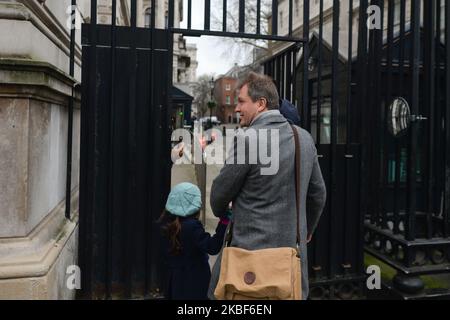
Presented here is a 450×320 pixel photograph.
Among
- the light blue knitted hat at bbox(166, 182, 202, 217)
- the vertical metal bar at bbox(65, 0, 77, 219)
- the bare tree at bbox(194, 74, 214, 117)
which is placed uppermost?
the bare tree at bbox(194, 74, 214, 117)

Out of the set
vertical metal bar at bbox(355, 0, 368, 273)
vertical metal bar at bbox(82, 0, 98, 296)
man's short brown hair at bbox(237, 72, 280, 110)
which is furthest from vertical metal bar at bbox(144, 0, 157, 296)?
vertical metal bar at bbox(355, 0, 368, 273)

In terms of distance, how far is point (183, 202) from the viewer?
313 cm

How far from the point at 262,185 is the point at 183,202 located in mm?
742

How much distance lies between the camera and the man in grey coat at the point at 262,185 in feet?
8.64

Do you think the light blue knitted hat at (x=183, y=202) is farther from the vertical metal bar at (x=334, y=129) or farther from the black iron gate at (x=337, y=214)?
the vertical metal bar at (x=334, y=129)

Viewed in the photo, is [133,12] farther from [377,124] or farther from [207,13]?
[377,124]

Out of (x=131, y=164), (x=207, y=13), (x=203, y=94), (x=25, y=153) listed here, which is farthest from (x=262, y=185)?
(x=203, y=94)

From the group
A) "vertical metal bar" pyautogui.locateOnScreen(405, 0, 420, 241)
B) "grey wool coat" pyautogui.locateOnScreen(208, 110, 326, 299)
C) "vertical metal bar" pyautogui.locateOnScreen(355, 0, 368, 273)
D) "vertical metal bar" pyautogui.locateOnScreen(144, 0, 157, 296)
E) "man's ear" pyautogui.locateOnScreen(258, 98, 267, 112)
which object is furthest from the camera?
"vertical metal bar" pyautogui.locateOnScreen(355, 0, 368, 273)

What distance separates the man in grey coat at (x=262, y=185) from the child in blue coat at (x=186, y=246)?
1.15 feet

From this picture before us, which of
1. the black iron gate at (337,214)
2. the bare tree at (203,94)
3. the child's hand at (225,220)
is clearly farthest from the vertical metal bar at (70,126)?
the bare tree at (203,94)

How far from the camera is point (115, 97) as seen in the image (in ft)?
13.3

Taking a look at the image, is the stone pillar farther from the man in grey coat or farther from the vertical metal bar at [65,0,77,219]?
the man in grey coat

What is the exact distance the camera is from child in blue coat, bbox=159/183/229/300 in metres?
3.08
